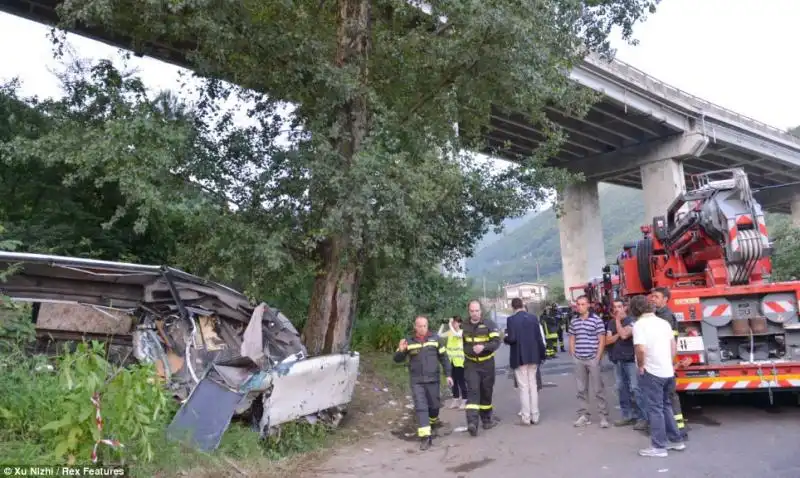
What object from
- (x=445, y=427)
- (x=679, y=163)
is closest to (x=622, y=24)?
(x=445, y=427)

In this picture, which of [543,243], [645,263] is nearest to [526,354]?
[645,263]

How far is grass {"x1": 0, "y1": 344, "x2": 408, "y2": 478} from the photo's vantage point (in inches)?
188

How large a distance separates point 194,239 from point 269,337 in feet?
8.12

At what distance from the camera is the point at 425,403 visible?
7.71 m

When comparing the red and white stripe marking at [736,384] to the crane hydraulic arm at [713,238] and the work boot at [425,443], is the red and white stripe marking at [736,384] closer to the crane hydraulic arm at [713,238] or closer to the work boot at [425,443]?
the crane hydraulic arm at [713,238]

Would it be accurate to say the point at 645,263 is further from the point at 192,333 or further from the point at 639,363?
the point at 192,333

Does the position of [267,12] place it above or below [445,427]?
above

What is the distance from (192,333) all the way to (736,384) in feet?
22.5

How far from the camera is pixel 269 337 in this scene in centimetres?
820

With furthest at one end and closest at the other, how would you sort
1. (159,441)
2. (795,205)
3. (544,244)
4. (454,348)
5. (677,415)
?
(544,244) < (795,205) < (454,348) < (677,415) < (159,441)

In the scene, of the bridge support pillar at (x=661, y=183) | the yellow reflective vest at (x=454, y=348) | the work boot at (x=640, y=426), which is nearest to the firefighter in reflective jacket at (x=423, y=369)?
the yellow reflective vest at (x=454, y=348)

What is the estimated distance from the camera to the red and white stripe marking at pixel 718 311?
7730 mm

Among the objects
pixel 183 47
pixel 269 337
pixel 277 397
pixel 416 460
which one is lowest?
pixel 416 460

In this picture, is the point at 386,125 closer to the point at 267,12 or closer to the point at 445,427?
the point at 267,12
